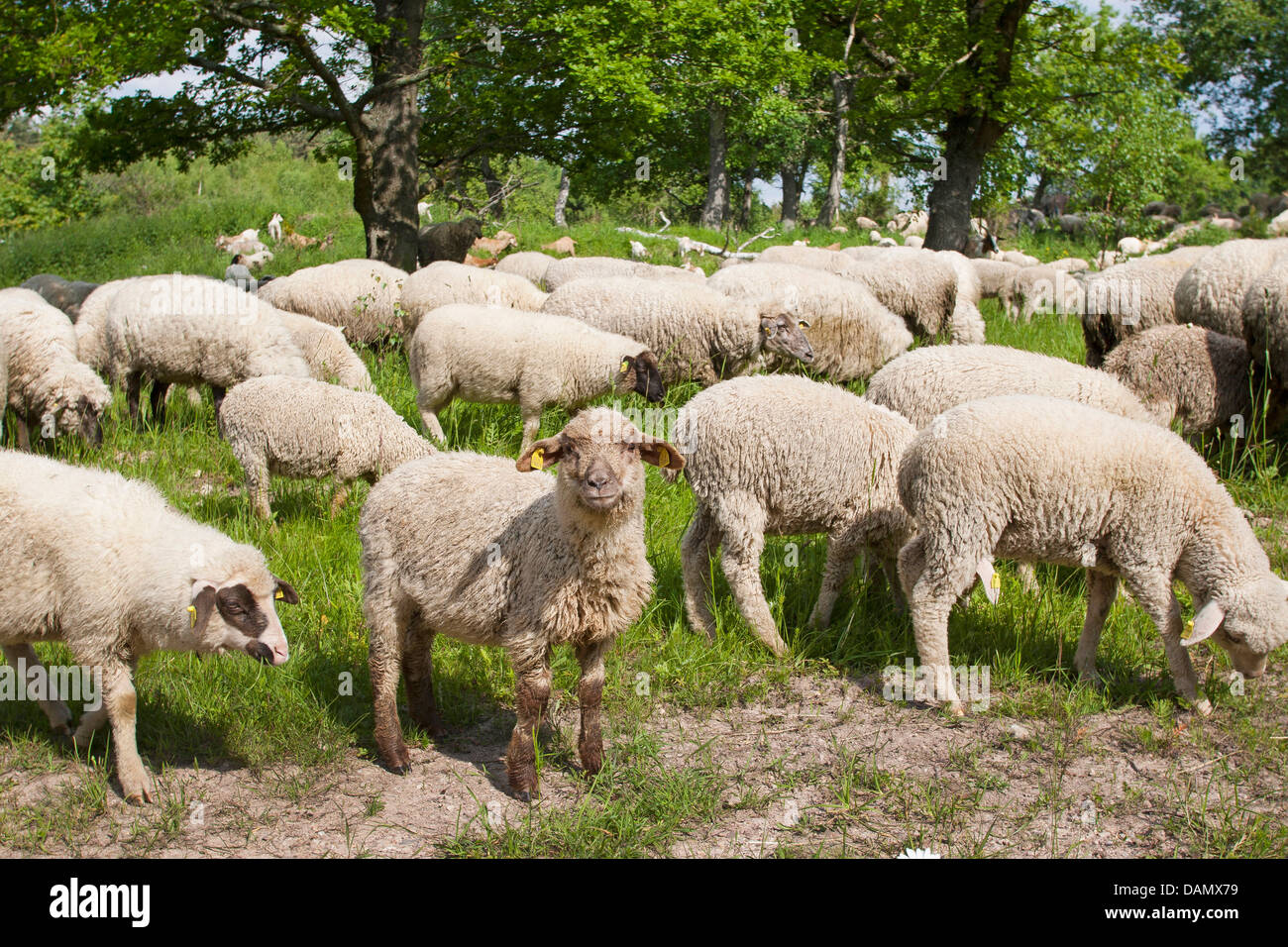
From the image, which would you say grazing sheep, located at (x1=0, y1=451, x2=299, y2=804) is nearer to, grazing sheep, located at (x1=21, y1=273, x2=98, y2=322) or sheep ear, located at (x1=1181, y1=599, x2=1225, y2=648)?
sheep ear, located at (x1=1181, y1=599, x2=1225, y2=648)

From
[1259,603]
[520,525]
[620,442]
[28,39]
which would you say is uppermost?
[28,39]

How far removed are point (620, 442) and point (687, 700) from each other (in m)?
1.78

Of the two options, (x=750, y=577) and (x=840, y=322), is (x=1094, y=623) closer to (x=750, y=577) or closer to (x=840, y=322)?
(x=750, y=577)

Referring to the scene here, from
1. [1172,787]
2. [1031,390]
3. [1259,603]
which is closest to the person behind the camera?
[1172,787]

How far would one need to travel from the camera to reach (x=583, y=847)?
13.0ft

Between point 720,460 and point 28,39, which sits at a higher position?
point 28,39

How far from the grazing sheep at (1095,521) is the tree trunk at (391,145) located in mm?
11227

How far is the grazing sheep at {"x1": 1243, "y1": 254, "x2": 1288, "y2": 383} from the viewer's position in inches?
293

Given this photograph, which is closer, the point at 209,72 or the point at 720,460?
the point at 720,460

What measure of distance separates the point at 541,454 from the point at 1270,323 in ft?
19.6

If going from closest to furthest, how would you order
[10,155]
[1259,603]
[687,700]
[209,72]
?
[1259,603], [687,700], [209,72], [10,155]

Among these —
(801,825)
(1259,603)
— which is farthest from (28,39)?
(1259,603)

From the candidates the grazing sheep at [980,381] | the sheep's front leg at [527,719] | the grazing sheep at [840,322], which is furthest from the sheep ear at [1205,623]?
the grazing sheep at [840,322]

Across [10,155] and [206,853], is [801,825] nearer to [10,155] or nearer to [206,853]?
[206,853]
